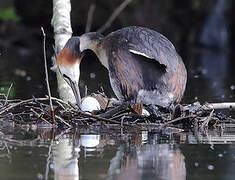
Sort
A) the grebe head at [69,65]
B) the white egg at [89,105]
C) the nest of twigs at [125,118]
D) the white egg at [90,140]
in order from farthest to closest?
the grebe head at [69,65]
the white egg at [89,105]
the nest of twigs at [125,118]
the white egg at [90,140]

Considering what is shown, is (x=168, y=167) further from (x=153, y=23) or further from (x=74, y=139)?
(x=153, y=23)

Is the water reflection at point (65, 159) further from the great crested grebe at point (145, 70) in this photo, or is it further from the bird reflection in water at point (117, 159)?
the great crested grebe at point (145, 70)

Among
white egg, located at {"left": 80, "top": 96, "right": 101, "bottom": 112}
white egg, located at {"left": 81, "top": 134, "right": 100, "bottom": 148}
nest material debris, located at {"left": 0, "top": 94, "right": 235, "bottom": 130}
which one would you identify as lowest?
white egg, located at {"left": 81, "top": 134, "right": 100, "bottom": 148}

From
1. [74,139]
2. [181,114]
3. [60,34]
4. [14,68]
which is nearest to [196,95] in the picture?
[60,34]

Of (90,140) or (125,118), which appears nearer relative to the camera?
(90,140)

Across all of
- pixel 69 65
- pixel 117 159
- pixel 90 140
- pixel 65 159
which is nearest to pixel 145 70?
pixel 69 65

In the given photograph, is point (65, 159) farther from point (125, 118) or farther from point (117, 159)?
point (125, 118)

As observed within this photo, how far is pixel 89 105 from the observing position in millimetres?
7781

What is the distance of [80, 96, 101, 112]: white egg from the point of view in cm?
775

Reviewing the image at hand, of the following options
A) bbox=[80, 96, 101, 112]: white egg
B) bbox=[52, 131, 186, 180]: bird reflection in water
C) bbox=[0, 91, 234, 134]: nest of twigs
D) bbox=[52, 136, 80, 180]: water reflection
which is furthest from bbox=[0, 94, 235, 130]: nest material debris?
bbox=[52, 136, 80, 180]: water reflection

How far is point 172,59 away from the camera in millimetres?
7867

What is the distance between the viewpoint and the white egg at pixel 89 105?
7.75 meters

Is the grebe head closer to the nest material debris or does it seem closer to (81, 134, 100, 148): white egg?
the nest material debris

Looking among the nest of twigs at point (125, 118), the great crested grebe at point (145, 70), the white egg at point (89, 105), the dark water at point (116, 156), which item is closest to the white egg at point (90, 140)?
the dark water at point (116, 156)
